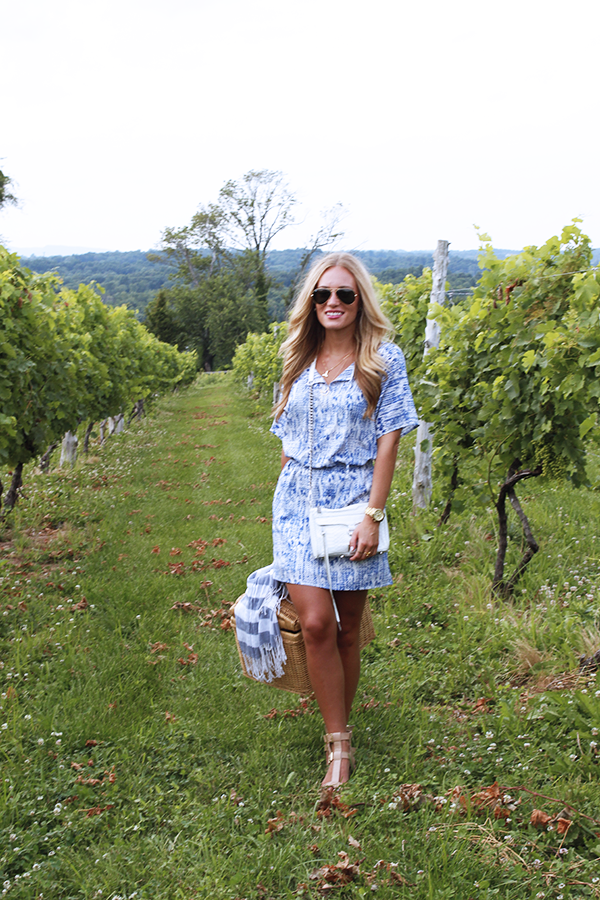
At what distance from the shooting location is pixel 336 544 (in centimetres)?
252

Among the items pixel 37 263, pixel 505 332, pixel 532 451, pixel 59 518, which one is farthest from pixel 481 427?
pixel 37 263

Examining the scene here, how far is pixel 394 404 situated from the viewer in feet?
8.55

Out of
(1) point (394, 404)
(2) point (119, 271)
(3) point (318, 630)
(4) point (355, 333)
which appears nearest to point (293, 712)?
(3) point (318, 630)

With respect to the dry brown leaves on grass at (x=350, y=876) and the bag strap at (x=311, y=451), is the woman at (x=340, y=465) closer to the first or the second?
the bag strap at (x=311, y=451)

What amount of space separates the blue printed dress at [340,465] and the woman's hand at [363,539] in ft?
0.21

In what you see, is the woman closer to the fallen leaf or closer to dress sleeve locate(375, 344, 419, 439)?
dress sleeve locate(375, 344, 419, 439)

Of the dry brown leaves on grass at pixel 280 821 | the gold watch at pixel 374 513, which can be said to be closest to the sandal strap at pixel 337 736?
the dry brown leaves on grass at pixel 280 821

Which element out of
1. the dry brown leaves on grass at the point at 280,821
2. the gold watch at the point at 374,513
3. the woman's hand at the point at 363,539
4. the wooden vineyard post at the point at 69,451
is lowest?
the wooden vineyard post at the point at 69,451

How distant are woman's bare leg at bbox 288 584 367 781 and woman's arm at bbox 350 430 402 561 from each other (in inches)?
9.1

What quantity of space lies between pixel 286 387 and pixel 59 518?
4.74 meters

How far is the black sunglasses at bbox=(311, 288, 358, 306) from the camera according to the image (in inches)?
106

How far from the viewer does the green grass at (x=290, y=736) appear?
2186mm

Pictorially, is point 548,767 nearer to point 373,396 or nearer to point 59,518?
point 373,396

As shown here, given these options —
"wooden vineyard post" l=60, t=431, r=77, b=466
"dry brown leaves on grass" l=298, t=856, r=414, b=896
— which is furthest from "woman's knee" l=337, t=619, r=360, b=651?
"wooden vineyard post" l=60, t=431, r=77, b=466
